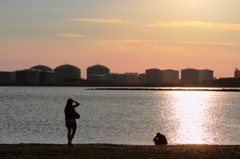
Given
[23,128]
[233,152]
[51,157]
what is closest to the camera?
[51,157]

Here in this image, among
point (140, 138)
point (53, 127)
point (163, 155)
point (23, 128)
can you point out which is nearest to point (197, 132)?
point (140, 138)

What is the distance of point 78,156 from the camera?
16.1 m

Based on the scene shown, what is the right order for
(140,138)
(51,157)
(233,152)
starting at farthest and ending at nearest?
1. (140,138)
2. (233,152)
3. (51,157)

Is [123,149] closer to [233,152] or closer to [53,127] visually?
[233,152]

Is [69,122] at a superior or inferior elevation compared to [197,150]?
superior

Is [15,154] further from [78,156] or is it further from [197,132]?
[197,132]

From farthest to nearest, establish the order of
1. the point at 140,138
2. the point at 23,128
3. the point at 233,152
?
the point at 23,128, the point at 140,138, the point at 233,152

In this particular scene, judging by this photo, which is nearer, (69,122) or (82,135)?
(69,122)

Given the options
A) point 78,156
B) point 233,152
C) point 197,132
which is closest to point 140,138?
point 197,132

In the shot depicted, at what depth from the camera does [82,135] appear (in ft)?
98.2

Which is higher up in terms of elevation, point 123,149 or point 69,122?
point 69,122

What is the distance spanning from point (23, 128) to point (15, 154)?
17581 millimetres

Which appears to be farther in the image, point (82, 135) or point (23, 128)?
point (23, 128)

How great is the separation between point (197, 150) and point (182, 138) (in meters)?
12.2
